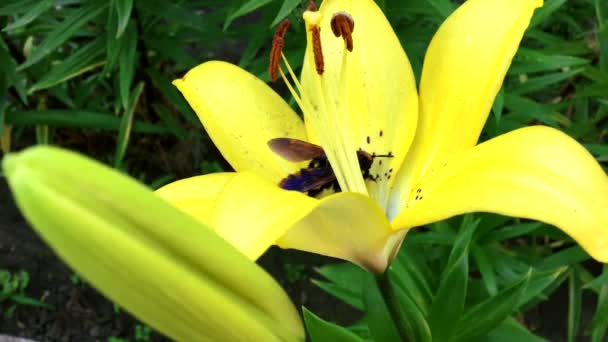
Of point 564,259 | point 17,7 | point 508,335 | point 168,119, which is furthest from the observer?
point 168,119

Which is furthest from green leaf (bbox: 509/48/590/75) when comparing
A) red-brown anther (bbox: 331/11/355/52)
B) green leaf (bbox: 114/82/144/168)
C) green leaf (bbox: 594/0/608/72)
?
green leaf (bbox: 114/82/144/168)

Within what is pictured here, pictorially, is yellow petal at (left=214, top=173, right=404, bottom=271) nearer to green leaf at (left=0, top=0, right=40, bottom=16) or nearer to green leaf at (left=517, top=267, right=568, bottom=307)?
green leaf at (left=517, top=267, right=568, bottom=307)

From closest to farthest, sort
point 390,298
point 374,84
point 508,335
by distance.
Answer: point 390,298, point 374,84, point 508,335

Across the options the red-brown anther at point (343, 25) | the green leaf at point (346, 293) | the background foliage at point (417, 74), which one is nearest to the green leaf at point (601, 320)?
the background foliage at point (417, 74)

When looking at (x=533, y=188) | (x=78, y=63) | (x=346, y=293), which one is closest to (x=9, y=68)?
(x=78, y=63)

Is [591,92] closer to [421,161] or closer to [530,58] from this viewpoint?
[530,58]

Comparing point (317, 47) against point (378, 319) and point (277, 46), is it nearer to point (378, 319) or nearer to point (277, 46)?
point (277, 46)

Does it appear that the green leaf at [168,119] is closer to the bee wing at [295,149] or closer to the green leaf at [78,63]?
the green leaf at [78,63]
